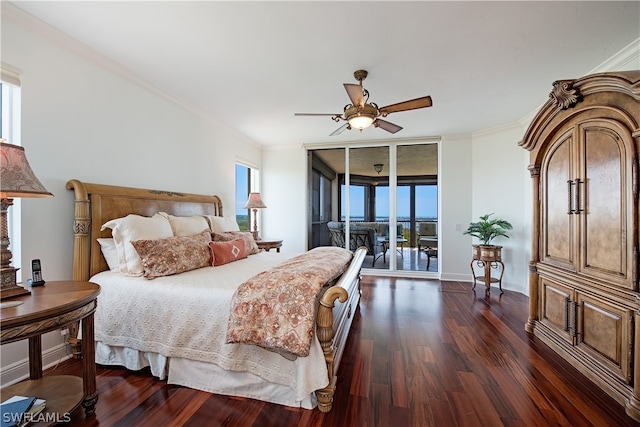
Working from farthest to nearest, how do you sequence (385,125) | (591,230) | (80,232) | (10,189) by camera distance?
(385,125), (80,232), (591,230), (10,189)

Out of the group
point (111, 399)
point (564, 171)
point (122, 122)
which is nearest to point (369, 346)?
point (111, 399)

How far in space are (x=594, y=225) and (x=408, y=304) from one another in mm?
2198

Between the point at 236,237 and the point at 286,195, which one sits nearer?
the point at 236,237

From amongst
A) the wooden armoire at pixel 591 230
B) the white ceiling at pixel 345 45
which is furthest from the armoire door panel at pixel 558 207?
the white ceiling at pixel 345 45

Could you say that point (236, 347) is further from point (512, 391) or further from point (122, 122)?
point (122, 122)

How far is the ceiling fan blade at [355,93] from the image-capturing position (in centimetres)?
242

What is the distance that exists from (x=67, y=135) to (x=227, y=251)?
1.69m

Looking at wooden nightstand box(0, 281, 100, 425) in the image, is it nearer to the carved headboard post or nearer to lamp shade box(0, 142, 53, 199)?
the carved headboard post

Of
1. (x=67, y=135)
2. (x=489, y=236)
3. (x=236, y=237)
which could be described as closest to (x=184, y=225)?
(x=236, y=237)

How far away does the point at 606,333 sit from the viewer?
6.58 ft

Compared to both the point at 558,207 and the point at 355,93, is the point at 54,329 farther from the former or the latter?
the point at 558,207

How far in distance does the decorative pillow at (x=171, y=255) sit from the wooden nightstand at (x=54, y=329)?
43cm

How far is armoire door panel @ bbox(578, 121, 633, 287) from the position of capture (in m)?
1.89

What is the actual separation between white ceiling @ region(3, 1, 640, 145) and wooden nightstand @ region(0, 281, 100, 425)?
77.7 inches
